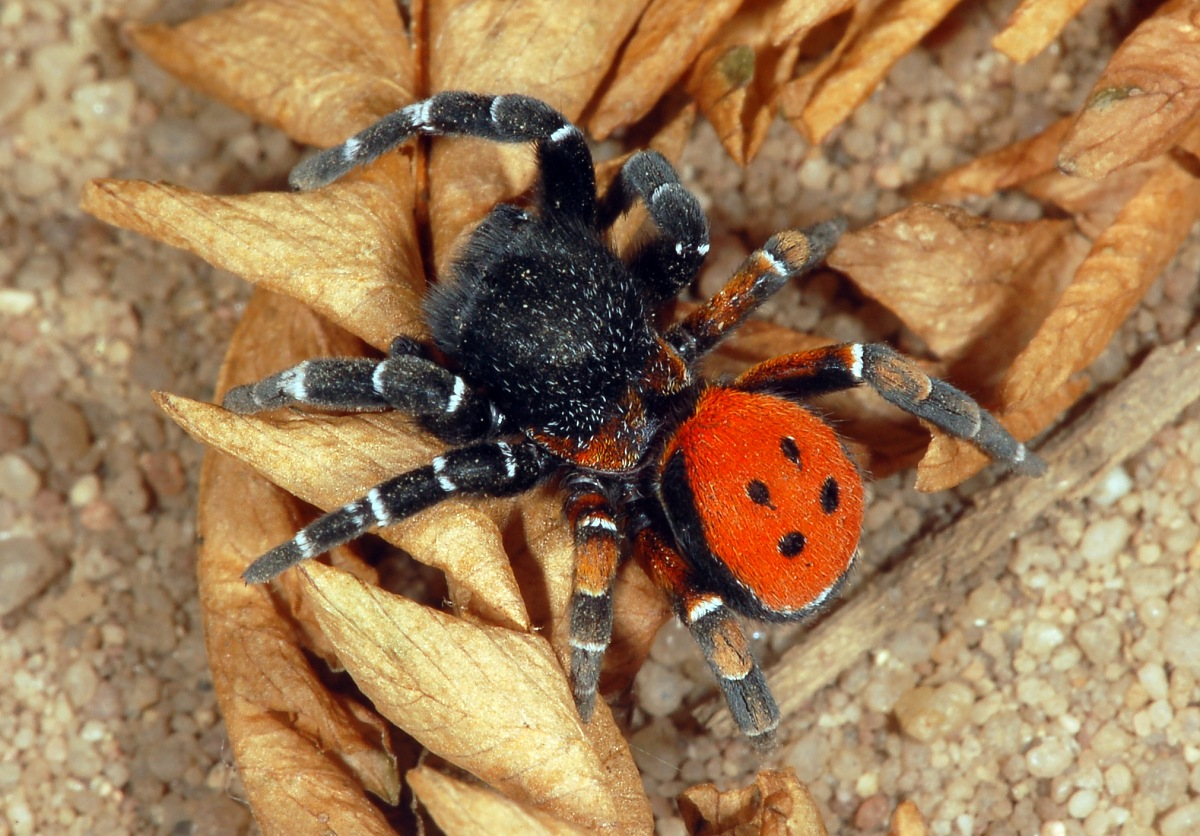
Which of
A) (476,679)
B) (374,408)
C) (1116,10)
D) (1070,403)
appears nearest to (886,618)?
(1070,403)

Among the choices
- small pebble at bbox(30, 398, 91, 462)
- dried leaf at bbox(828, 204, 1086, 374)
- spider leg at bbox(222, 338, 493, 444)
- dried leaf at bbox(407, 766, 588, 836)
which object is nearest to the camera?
dried leaf at bbox(407, 766, 588, 836)

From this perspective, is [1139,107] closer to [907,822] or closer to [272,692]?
[907,822]

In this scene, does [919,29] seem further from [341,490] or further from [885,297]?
[341,490]

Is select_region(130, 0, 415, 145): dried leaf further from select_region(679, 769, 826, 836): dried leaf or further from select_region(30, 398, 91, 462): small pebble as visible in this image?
select_region(679, 769, 826, 836): dried leaf

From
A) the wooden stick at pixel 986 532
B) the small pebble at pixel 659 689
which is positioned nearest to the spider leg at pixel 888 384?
the wooden stick at pixel 986 532

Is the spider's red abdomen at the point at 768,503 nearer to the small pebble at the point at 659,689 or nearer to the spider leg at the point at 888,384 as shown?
the spider leg at the point at 888,384

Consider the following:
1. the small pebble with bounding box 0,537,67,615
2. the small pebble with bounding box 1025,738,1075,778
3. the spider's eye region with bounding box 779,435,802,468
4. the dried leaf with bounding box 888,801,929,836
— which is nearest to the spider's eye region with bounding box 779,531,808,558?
the spider's eye region with bounding box 779,435,802,468
